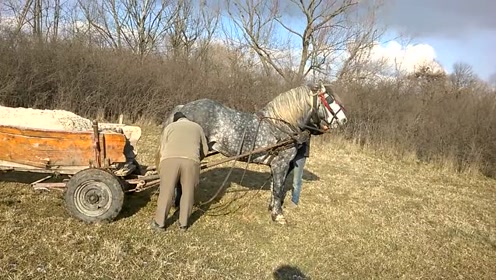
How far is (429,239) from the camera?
261 inches

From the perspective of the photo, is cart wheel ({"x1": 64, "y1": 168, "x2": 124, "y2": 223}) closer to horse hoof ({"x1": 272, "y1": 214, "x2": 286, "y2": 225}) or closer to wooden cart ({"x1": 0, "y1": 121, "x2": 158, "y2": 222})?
wooden cart ({"x1": 0, "y1": 121, "x2": 158, "y2": 222})

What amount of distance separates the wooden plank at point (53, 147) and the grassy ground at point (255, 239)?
2.32ft

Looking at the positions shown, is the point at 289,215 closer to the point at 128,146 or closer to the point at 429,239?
the point at 429,239

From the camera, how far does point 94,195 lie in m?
5.09

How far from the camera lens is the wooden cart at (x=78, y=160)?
16.5ft

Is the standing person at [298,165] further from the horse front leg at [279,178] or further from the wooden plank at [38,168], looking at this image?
the wooden plank at [38,168]

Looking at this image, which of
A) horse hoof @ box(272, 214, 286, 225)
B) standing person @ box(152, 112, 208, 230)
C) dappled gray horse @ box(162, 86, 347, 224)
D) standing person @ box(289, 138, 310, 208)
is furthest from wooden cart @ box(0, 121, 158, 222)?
standing person @ box(289, 138, 310, 208)

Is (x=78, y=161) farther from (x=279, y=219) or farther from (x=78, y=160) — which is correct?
(x=279, y=219)

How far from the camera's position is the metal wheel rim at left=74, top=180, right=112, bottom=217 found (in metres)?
5.07

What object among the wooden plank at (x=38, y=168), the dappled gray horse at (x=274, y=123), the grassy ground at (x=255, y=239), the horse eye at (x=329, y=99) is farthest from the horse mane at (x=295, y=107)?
the wooden plank at (x=38, y=168)

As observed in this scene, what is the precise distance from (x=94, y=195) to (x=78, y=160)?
48 centimetres

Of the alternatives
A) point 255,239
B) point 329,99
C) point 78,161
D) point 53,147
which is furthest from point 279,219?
point 53,147

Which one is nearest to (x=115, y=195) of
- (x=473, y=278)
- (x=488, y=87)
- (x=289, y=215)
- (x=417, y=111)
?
(x=289, y=215)

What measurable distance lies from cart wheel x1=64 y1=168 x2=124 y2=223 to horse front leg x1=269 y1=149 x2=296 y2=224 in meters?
2.21
